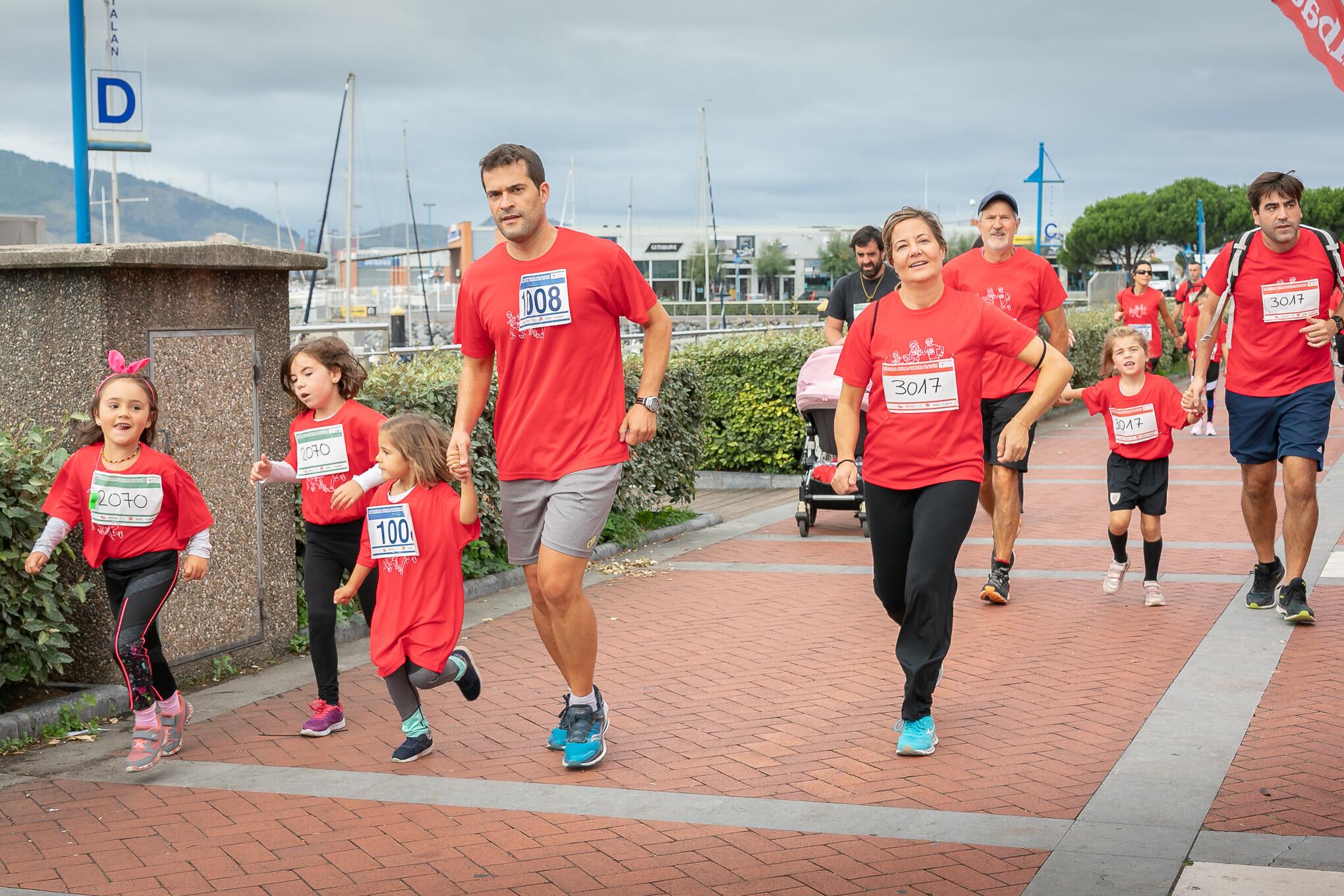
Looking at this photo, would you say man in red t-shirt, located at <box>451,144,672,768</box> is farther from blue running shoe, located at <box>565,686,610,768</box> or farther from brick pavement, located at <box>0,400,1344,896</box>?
brick pavement, located at <box>0,400,1344,896</box>

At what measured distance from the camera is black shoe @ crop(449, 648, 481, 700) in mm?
5551

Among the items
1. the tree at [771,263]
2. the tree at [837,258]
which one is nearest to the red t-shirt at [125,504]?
the tree at [837,258]

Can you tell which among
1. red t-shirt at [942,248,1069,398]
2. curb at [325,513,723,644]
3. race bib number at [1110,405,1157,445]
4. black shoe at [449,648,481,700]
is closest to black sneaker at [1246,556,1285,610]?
race bib number at [1110,405,1157,445]

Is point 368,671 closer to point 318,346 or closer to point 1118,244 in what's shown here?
point 318,346

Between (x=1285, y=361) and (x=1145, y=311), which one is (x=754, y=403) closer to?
(x=1145, y=311)

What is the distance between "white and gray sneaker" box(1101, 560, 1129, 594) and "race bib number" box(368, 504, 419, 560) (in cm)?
450

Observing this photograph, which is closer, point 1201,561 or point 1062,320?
point 1062,320

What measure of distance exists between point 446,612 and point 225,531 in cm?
190

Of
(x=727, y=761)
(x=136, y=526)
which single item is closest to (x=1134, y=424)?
(x=727, y=761)

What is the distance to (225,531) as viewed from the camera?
6.78m

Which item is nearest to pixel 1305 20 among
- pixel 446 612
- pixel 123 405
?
pixel 446 612

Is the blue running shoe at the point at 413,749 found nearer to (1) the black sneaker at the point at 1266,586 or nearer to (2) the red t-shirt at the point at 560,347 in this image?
(2) the red t-shirt at the point at 560,347

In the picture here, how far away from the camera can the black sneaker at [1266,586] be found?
25.1 feet

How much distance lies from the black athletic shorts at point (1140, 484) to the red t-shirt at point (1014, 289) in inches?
27.7
